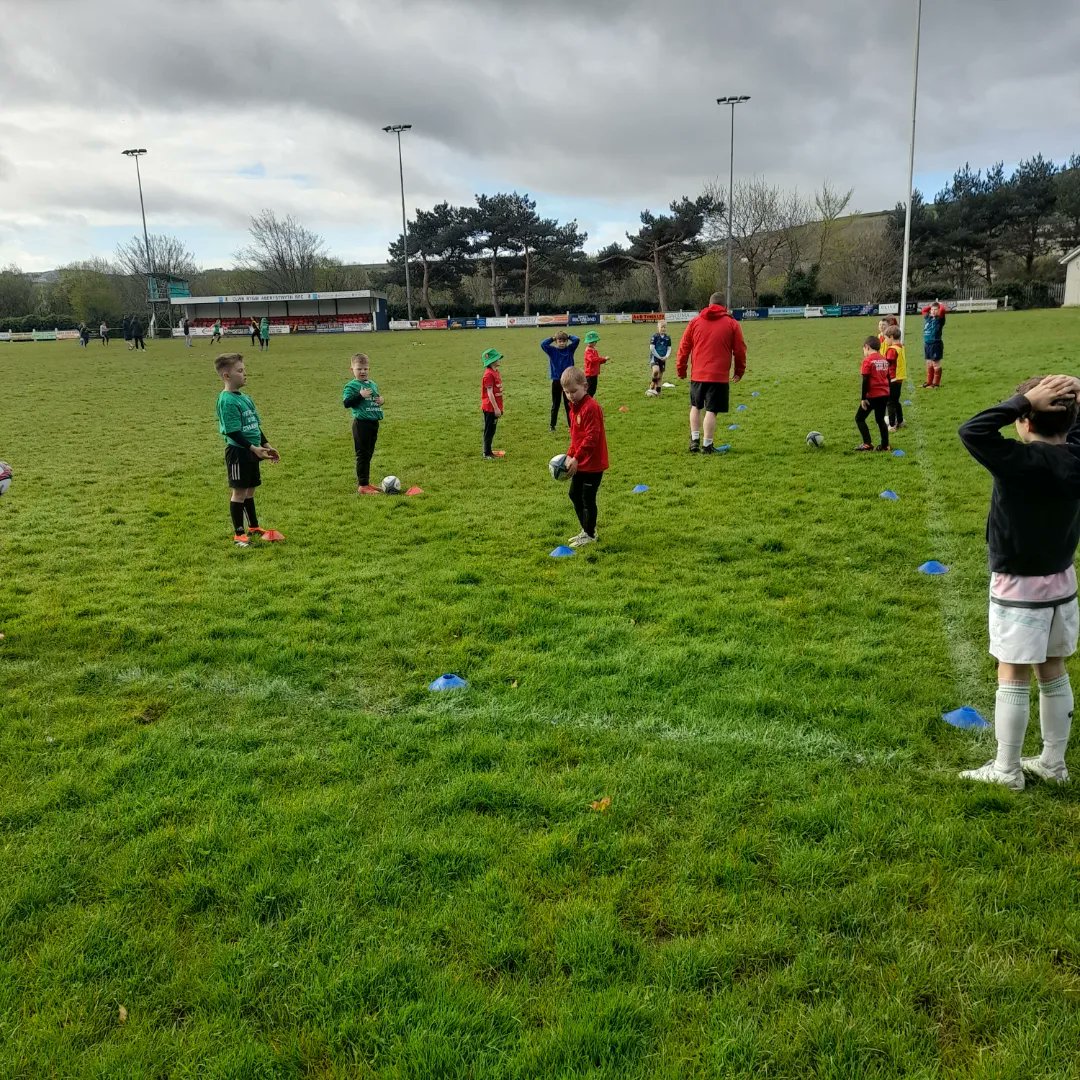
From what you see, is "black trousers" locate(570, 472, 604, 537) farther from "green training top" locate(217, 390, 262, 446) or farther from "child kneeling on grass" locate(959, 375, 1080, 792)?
"child kneeling on grass" locate(959, 375, 1080, 792)

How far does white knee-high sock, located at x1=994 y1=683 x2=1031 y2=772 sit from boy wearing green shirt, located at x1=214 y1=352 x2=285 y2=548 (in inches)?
249

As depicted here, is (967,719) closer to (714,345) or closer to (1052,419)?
(1052,419)

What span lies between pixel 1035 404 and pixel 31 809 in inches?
191

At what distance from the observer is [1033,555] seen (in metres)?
3.43

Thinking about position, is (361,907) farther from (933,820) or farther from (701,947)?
(933,820)

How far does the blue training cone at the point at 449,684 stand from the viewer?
4910 mm

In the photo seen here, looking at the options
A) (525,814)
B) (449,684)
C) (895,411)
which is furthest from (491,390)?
(525,814)

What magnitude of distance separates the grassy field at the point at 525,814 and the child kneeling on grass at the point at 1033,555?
0.31 meters

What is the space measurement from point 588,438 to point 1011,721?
4.49 m

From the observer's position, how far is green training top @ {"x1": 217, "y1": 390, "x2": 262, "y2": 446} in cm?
767

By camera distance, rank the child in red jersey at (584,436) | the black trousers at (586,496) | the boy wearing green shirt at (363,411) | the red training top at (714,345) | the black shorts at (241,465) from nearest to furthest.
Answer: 1. the child in red jersey at (584,436)
2. the black trousers at (586,496)
3. the black shorts at (241,465)
4. the boy wearing green shirt at (363,411)
5. the red training top at (714,345)

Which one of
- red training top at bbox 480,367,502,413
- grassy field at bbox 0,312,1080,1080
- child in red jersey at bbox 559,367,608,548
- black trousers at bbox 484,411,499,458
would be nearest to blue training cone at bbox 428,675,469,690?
grassy field at bbox 0,312,1080,1080

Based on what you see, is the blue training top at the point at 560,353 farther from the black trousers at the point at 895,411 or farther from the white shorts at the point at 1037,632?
the white shorts at the point at 1037,632

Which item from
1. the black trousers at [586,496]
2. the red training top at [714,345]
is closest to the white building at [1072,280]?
the red training top at [714,345]
